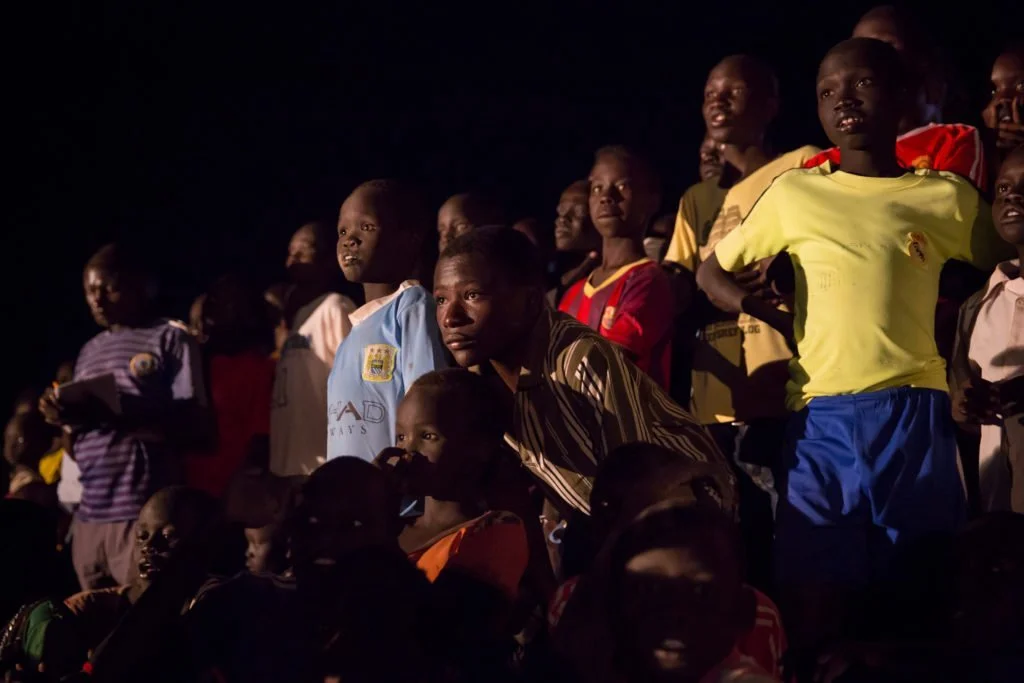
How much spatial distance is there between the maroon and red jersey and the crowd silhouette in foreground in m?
0.01

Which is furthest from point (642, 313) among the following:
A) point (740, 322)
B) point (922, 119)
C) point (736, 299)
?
point (922, 119)

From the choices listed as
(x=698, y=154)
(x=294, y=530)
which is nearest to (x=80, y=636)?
(x=294, y=530)

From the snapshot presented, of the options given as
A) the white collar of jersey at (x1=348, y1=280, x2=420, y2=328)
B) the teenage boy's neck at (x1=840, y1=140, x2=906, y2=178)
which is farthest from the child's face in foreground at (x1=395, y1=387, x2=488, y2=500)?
the teenage boy's neck at (x1=840, y1=140, x2=906, y2=178)

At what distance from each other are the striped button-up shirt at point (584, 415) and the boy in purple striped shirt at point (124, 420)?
199 centimetres

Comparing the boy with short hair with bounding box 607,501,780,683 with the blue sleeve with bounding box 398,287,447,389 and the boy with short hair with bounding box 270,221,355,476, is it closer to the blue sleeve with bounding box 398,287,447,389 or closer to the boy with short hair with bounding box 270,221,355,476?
the blue sleeve with bounding box 398,287,447,389

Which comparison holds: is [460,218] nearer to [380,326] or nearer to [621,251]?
[621,251]

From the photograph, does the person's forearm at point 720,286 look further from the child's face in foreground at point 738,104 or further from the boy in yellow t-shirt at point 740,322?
the child's face in foreground at point 738,104

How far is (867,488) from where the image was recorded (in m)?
3.12

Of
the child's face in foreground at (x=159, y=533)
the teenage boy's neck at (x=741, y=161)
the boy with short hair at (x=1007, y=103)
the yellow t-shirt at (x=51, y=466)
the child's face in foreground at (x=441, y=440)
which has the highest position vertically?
the boy with short hair at (x=1007, y=103)

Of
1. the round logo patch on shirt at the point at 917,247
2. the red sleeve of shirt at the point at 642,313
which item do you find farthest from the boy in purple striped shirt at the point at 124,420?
the round logo patch on shirt at the point at 917,247

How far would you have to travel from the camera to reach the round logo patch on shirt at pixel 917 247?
328cm

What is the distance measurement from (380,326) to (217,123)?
13.6 feet

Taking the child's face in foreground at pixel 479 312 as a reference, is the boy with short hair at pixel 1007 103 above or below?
above

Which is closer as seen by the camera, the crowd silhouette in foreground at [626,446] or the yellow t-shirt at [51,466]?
the crowd silhouette in foreground at [626,446]
